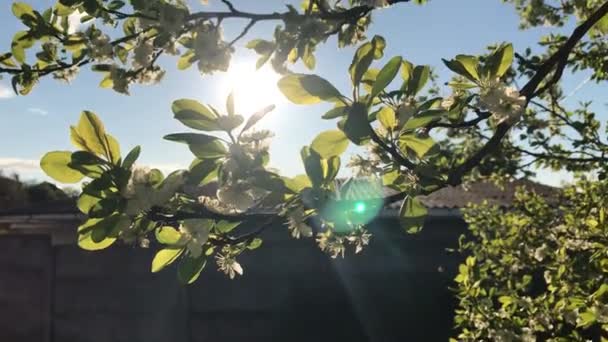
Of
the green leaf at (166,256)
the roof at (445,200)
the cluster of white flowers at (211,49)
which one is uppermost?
the roof at (445,200)

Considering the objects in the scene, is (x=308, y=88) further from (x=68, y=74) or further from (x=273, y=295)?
(x=273, y=295)

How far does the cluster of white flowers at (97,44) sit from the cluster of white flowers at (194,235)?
1.05 meters

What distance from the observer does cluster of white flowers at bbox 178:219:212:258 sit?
4.69ft

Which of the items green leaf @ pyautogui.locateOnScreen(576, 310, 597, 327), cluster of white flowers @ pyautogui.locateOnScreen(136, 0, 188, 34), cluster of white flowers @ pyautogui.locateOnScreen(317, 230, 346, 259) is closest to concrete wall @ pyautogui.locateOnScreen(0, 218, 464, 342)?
green leaf @ pyautogui.locateOnScreen(576, 310, 597, 327)

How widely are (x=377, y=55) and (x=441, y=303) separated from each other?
19.5 ft

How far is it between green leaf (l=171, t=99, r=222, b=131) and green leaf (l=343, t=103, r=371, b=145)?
11.5 inches

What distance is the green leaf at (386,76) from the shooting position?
50.4 inches

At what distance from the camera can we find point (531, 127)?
470cm

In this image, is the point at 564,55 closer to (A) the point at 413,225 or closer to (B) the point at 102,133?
(A) the point at 413,225

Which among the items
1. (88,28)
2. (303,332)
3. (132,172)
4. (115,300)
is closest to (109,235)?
(132,172)

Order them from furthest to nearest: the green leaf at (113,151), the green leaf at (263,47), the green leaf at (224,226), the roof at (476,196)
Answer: the roof at (476,196) < the green leaf at (263,47) < the green leaf at (224,226) < the green leaf at (113,151)

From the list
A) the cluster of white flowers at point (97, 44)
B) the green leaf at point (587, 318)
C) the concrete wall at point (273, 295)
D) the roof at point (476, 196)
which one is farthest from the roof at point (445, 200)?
the cluster of white flowers at point (97, 44)

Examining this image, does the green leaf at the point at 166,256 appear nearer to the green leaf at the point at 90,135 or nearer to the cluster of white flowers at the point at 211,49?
the green leaf at the point at 90,135

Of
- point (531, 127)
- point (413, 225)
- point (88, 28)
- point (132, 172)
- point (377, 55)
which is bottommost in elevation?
point (413, 225)
